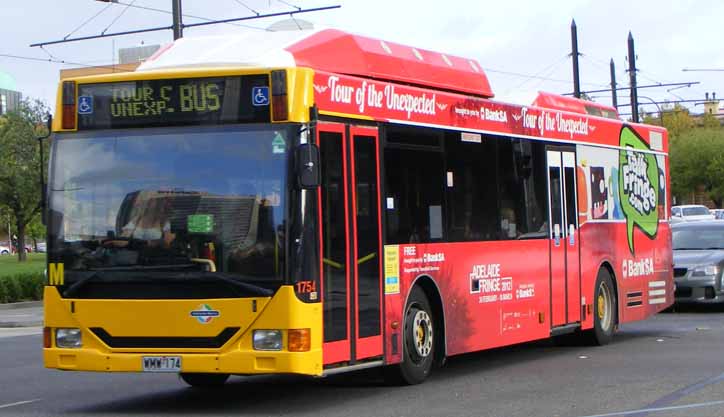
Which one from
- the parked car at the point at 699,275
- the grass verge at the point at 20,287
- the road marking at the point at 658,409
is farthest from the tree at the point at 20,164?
the road marking at the point at 658,409

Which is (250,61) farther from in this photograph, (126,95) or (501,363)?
(501,363)

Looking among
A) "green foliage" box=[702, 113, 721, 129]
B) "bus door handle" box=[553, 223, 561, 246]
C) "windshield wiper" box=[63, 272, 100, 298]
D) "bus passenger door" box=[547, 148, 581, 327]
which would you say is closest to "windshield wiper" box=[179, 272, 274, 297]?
"windshield wiper" box=[63, 272, 100, 298]

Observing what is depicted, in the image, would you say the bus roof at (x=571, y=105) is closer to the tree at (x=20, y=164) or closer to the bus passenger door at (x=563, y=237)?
the bus passenger door at (x=563, y=237)

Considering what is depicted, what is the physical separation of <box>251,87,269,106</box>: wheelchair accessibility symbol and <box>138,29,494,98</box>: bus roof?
0.24m

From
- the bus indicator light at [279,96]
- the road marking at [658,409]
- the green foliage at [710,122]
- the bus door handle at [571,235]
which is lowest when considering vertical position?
the road marking at [658,409]

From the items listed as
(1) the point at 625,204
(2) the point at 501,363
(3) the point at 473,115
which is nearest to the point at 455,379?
(2) the point at 501,363

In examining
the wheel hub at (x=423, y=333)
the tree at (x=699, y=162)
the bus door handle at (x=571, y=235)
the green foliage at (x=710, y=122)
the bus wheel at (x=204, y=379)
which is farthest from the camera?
the green foliage at (x=710, y=122)

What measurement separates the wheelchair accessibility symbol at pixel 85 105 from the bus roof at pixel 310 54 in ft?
1.76

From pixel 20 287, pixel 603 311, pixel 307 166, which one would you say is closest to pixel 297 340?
pixel 307 166

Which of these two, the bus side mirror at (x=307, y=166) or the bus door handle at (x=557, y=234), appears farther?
the bus door handle at (x=557, y=234)

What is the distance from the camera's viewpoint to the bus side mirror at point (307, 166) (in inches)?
414

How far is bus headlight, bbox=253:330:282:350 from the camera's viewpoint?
34.7 feet

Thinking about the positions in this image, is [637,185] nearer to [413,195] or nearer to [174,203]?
[413,195]

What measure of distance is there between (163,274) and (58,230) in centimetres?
108
